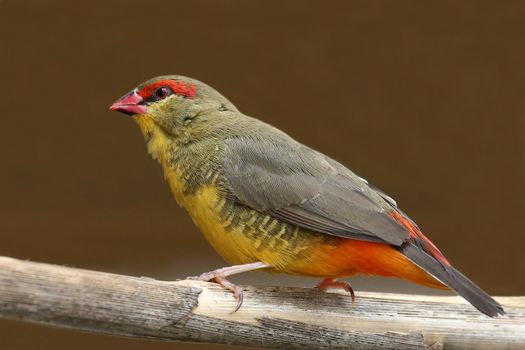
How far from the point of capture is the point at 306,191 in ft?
10.5

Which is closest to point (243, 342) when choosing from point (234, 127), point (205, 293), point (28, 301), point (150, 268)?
point (205, 293)

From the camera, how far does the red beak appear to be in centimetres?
345

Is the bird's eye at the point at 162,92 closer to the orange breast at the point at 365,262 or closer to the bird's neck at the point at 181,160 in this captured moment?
the bird's neck at the point at 181,160

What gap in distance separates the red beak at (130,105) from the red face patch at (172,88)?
0.10 feet

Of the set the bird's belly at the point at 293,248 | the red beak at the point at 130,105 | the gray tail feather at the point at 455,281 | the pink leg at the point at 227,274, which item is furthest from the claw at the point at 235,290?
the red beak at the point at 130,105

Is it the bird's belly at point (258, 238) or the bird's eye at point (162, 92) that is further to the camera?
the bird's eye at point (162, 92)

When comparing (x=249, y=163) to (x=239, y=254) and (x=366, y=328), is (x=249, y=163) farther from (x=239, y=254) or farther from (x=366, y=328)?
(x=366, y=328)

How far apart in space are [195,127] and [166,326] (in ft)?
3.98

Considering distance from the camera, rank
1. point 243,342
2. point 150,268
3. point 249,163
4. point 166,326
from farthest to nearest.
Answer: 1. point 150,268
2. point 249,163
3. point 243,342
4. point 166,326

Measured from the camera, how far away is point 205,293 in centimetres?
278

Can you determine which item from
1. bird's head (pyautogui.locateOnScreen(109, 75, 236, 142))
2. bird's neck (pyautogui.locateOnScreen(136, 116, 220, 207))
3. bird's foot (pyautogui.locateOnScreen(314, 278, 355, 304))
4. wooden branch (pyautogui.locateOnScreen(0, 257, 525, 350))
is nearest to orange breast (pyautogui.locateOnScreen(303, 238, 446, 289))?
Result: wooden branch (pyautogui.locateOnScreen(0, 257, 525, 350))

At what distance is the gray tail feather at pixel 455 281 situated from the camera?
2768 mm

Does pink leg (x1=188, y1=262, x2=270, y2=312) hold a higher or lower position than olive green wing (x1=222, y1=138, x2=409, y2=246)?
lower

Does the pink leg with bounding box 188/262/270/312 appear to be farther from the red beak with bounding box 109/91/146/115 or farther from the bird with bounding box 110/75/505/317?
the red beak with bounding box 109/91/146/115
